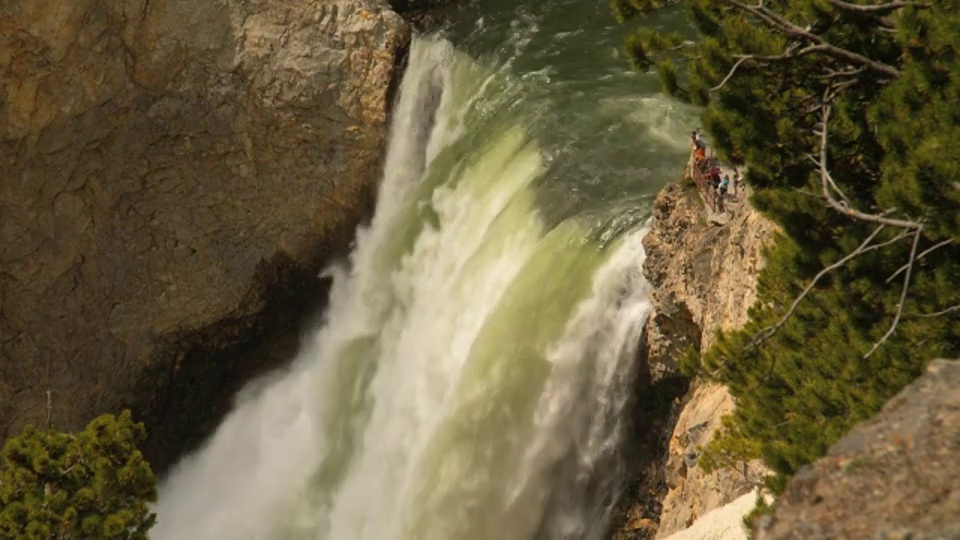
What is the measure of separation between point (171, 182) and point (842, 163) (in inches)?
569

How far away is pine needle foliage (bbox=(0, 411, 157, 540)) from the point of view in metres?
10.2

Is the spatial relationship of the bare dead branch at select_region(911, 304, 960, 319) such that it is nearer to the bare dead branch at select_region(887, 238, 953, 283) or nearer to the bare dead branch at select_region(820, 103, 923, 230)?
the bare dead branch at select_region(887, 238, 953, 283)

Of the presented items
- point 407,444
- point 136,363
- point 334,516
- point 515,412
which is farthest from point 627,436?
point 136,363

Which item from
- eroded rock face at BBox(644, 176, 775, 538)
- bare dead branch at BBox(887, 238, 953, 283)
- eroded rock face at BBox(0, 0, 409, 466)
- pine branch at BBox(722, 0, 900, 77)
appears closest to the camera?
bare dead branch at BBox(887, 238, 953, 283)

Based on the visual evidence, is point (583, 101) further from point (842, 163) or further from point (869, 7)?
point (869, 7)

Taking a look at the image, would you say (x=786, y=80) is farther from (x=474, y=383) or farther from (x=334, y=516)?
(x=334, y=516)

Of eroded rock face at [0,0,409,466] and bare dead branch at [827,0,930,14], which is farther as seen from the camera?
eroded rock face at [0,0,409,466]

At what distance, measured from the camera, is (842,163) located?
7.50 metres

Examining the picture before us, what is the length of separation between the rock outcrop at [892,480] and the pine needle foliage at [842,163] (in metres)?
A: 2.02

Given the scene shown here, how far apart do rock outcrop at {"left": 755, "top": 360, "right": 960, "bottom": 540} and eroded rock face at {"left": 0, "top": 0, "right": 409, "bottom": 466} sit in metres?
15.6

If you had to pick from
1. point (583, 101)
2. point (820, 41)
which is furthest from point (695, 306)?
point (583, 101)

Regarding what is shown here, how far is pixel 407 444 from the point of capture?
16.0m

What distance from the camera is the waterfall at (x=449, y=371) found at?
45.7ft

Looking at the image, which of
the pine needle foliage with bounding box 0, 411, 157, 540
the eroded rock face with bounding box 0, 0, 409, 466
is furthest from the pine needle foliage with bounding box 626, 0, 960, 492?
the eroded rock face with bounding box 0, 0, 409, 466
